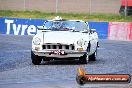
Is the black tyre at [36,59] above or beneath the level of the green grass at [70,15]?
above

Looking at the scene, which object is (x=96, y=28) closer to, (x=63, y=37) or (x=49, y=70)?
(x=63, y=37)

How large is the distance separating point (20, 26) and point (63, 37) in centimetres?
2190

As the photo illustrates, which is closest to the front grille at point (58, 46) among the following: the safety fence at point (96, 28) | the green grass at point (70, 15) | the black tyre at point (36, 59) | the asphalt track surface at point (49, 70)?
the black tyre at point (36, 59)

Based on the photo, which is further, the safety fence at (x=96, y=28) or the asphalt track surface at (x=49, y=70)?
the safety fence at (x=96, y=28)

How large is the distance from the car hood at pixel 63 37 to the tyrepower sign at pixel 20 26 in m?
20.9

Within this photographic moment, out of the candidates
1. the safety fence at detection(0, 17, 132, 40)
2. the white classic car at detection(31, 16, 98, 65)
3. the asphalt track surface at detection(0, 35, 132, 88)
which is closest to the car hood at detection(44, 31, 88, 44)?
the white classic car at detection(31, 16, 98, 65)

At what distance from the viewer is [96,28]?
3728 centimetres

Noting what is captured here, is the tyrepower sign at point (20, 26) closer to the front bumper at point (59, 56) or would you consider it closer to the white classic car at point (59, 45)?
the white classic car at point (59, 45)

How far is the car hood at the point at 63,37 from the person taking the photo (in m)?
17.4

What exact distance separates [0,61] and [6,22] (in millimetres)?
21320

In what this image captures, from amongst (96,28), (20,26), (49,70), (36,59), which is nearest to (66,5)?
(20,26)

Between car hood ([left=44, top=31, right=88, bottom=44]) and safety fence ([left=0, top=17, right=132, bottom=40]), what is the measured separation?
1787 cm

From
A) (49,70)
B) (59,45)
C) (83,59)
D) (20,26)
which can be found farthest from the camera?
(20,26)

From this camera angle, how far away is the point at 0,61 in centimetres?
1895
